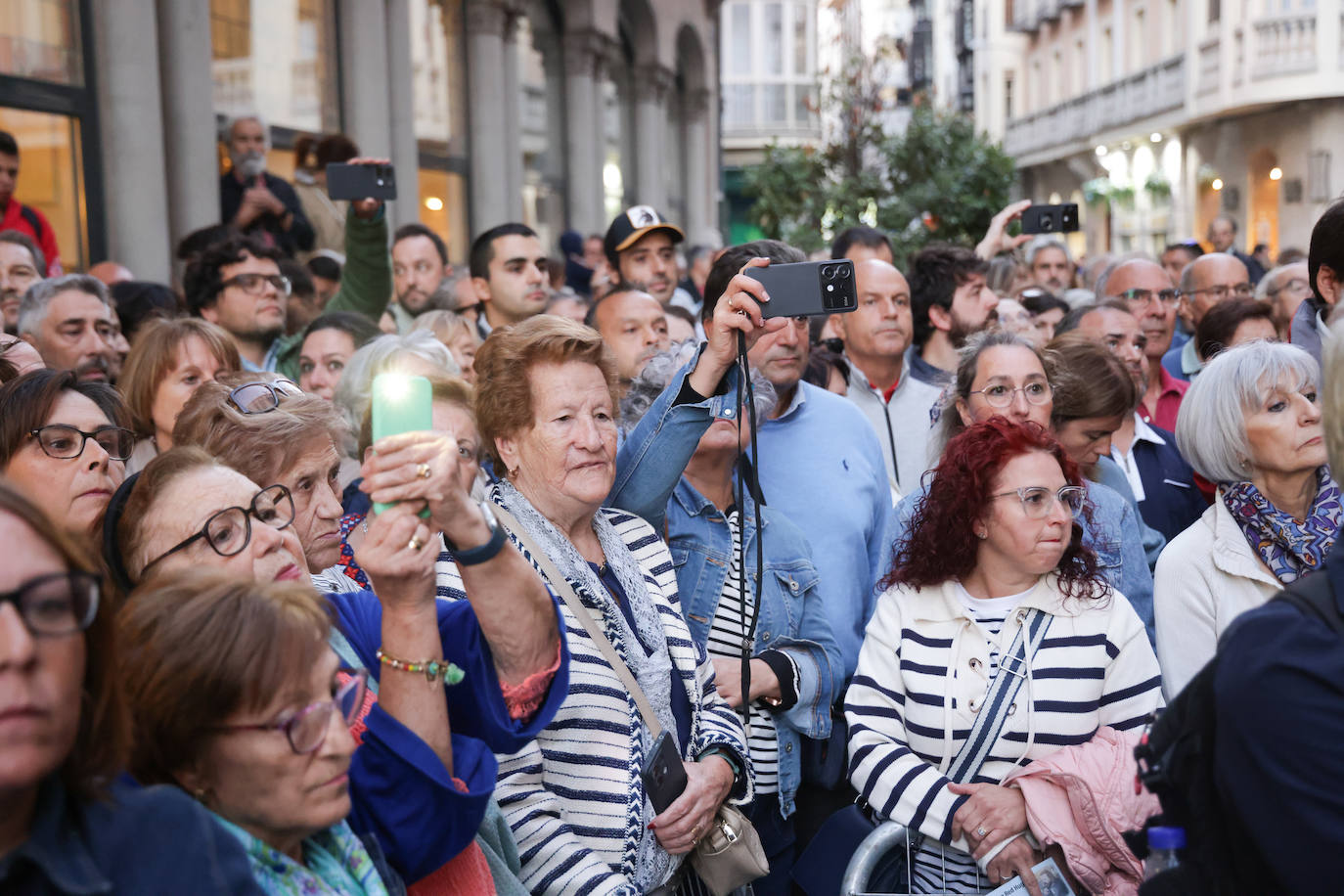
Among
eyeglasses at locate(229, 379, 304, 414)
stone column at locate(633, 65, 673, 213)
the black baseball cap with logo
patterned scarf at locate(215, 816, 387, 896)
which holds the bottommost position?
patterned scarf at locate(215, 816, 387, 896)

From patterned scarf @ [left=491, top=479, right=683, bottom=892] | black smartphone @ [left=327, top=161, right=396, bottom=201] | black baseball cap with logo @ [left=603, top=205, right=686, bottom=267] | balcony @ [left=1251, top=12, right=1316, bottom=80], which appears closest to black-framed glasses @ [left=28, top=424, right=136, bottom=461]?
patterned scarf @ [left=491, top=479, right=683, bottom=892]

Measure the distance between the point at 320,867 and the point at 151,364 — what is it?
2829 millimetres

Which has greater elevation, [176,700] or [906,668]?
[176,700]

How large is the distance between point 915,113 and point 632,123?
7.82 meters

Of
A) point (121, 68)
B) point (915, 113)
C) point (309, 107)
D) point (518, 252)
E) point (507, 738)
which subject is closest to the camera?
point (507, 738)

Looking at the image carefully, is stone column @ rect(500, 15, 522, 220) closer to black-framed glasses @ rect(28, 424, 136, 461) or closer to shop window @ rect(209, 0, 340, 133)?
shop window @ rect(209, 0, 340, 133)

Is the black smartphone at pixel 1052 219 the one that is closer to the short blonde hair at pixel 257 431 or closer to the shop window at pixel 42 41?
the short blonde hair at pixel 257 431

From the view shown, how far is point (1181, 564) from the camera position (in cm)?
357

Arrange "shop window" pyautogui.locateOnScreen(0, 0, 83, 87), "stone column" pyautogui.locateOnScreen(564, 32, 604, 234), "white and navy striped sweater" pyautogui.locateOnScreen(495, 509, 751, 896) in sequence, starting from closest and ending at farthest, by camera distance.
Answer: "white and navy striped sweater" pyautogui.locateOnScreen(495, 509, 751, 896) < "shop window" pyautogui.locateOnScreen(0, 0, 83, 87) < "stone column" pyautogui.locateOnScreen(564, 32, 604, 234)

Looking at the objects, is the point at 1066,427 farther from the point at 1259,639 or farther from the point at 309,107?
the point at 309,107

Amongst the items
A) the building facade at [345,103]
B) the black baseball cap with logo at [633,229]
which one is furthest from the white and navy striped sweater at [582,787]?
the building facade at [345,103]

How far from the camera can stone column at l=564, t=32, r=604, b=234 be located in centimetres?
1767

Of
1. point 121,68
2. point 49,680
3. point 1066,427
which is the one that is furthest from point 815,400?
point 121,68

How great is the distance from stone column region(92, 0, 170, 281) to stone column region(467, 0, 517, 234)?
608cm
